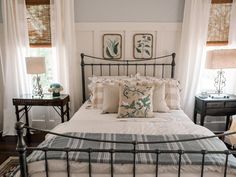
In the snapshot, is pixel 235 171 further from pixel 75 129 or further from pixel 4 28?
pixel 4 28

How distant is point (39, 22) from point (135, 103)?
1987 millimetres

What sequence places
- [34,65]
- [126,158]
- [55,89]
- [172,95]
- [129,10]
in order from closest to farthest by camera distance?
[126,158] → [172,95] → [34,65] → [55,89] → [129,10]

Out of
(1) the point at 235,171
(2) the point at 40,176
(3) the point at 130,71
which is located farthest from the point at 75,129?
(3) the point at 130,71

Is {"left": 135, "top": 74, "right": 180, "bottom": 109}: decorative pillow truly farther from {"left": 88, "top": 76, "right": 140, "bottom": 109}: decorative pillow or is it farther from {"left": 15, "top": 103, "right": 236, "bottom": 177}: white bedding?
{"left": 88, "top": 76, "right": 140, "bottom": 109}: decorative pillow

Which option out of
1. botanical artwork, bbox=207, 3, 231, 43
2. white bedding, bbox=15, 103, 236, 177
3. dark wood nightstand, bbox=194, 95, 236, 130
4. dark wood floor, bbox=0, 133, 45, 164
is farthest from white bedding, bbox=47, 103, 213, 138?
botanical artwork, bbox=207, 3, 231, 43

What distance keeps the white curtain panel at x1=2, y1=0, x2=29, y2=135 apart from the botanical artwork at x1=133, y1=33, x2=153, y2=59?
1.66 meters

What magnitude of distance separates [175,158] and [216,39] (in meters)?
2.48

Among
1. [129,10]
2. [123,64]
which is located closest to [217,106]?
[123,64]

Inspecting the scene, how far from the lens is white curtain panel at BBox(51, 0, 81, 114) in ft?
11.0

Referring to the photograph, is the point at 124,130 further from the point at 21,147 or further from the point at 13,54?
the point at 13,54

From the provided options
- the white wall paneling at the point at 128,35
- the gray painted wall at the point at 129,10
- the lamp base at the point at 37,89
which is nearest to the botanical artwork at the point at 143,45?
the white wall paneling at the point at 128,35

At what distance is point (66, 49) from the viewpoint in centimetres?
343

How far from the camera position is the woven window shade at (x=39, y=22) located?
11.2 feet

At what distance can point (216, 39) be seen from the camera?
347 cm
